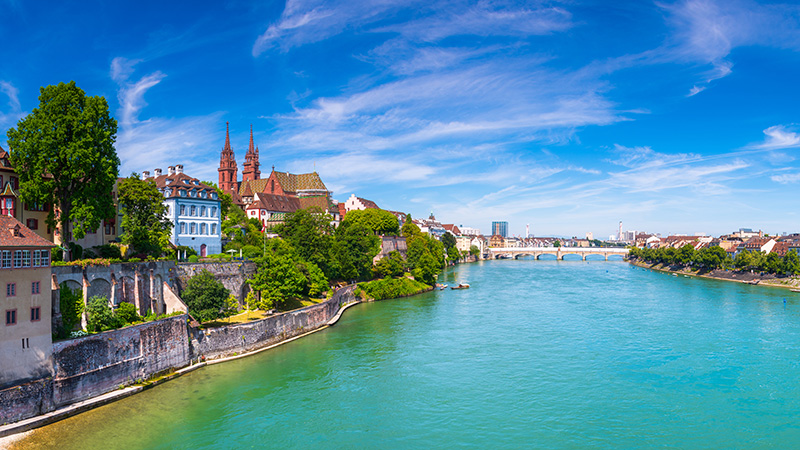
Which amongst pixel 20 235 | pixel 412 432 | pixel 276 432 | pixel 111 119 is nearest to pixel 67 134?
pixel 111 119

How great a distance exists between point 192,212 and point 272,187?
48.4 metres

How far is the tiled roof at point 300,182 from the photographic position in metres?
92.2

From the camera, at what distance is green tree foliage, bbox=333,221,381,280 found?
5359 centimetres

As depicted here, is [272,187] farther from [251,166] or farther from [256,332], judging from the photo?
[256,332]

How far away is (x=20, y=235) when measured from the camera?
821 inches

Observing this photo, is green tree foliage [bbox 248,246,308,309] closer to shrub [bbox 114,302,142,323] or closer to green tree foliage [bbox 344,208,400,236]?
shrub [bbox 114,302,142,323]

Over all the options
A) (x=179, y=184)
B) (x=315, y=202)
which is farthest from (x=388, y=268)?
(x=315, y=202)

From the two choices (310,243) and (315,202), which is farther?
(315,202)

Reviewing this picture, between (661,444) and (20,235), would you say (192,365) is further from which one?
(661,444)

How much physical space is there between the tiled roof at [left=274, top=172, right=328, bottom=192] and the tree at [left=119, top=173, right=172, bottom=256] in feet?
189

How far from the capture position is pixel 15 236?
20.7m

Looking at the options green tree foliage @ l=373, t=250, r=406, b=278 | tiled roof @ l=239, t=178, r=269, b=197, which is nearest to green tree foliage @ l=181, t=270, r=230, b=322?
green tree foliage @ l=373, t=250, r=406, b=278

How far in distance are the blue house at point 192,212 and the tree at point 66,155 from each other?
1268 cm

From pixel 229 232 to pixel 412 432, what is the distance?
37.9 metres
